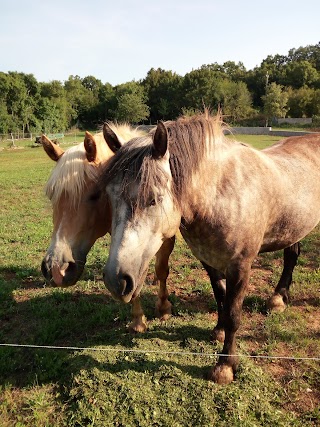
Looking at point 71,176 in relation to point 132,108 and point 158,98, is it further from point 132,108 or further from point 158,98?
point 158,98

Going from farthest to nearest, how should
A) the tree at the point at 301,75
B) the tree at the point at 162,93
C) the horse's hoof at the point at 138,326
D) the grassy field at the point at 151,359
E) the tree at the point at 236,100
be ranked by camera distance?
the tree at the point at 301,75 → the tree at the point at 162,93 → the tree at the point at 236,100 → the horse's hoof at the point at 138,326 → the grassy field at the point at 151,359

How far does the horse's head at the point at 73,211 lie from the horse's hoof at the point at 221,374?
4.94 ft

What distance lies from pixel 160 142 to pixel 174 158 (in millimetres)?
226

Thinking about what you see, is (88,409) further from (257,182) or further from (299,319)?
(299,319)

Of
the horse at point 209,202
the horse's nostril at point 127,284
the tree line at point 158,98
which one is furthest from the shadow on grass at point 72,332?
the tree line at point 158,98

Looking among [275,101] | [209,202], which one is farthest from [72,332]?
[275,101]

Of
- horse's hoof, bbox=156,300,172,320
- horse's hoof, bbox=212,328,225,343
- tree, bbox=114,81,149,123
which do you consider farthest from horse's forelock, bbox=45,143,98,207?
tree, bbox=114,81,149,123

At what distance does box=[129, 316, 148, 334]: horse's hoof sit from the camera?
3.63m

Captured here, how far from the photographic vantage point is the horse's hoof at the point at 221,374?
9.14 ft

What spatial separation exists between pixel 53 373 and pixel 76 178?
6.22 ft

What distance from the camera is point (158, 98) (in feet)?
228

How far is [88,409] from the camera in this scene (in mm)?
2508

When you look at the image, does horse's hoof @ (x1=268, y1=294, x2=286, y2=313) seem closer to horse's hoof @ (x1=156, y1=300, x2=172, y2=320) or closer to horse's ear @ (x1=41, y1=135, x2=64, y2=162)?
horse's hoof @ (x1=156, y1=300, x2=172, y2=320)

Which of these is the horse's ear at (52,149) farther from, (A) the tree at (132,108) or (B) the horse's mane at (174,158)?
(A) the tree at (132,108)
